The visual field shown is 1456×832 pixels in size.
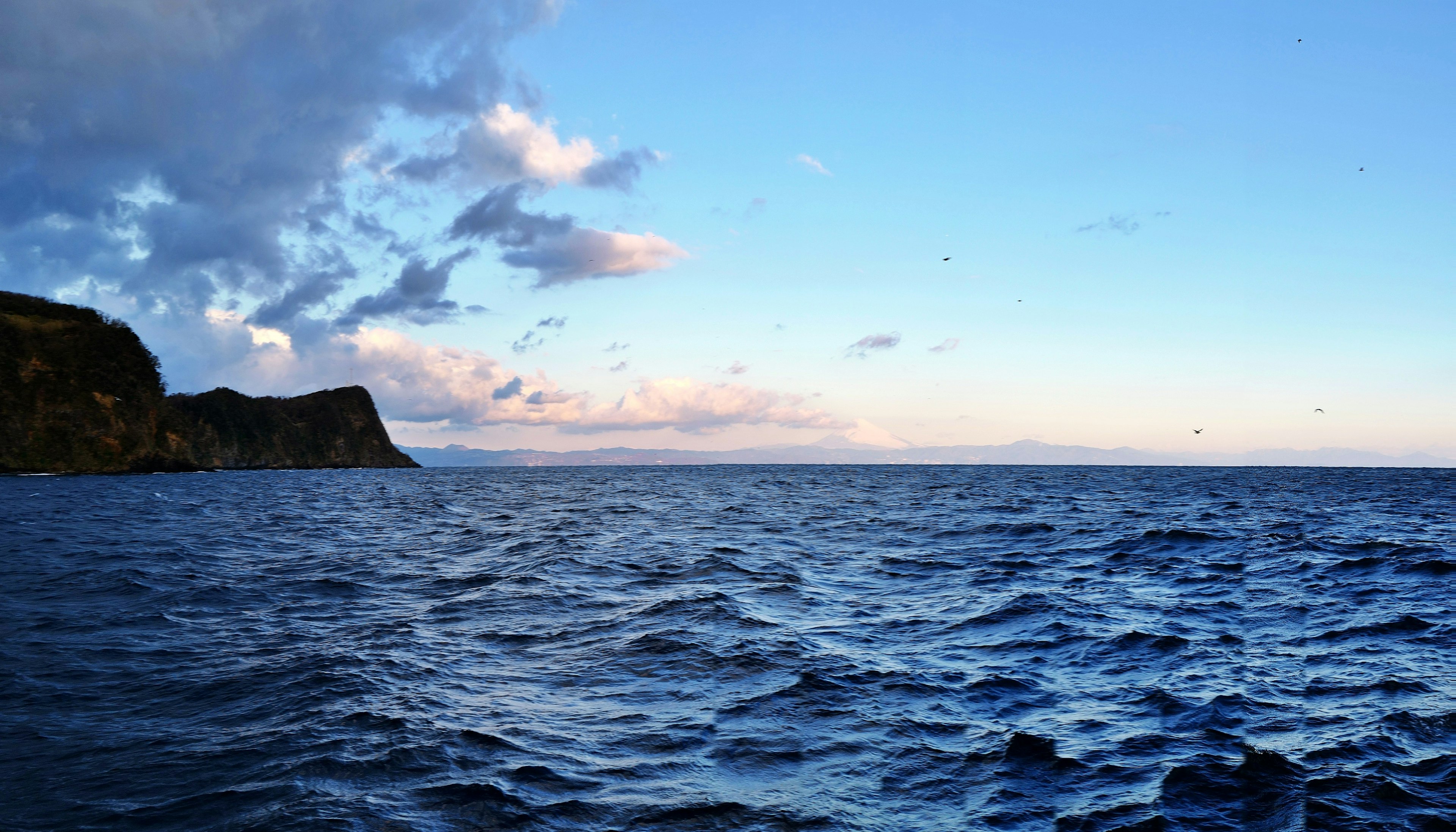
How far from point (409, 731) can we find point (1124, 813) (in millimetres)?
8331

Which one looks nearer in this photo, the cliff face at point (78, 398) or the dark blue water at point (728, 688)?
the dark blue water at point (728, 688)

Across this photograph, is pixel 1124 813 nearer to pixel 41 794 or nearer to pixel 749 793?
pixel 749 793

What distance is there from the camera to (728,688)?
39.1 ft

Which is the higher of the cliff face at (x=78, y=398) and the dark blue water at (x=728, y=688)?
the cliff face at (x=78, y=398)

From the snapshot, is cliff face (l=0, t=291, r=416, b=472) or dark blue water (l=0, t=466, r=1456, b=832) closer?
dark blue water (l=0, t=466, r=1456, b=832)

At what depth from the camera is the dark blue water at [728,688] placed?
Result: 25.8ft

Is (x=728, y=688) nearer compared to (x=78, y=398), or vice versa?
(x=728, y=688)

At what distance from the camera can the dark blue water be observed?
7.87 meters

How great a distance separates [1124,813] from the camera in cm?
771

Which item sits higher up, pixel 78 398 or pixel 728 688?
pixel 78 398

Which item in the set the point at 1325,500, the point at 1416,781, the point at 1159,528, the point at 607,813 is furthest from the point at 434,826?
the point at 1325,500

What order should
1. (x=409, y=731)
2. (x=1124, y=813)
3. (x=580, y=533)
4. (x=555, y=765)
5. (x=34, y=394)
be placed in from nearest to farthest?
(x=1124, y=813)
(x=555, y=765)
(x=409, y=731)
(x=580, y=533)
(x=34, y=394)

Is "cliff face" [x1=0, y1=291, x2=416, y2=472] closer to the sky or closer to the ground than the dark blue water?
closer to the sky

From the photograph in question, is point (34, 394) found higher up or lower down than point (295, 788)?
higher up
